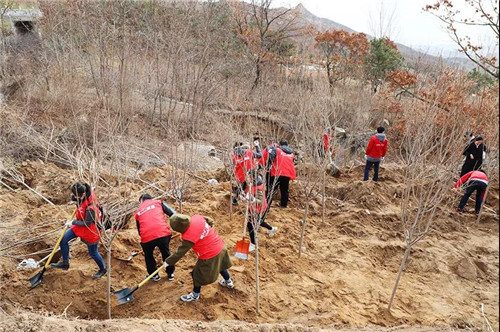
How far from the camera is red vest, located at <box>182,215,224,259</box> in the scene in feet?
13.5

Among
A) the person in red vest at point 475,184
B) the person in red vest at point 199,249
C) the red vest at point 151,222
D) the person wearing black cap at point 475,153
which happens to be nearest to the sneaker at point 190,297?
the person in red vest at point 199,249

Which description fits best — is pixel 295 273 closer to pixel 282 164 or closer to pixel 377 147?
pixel 282 164

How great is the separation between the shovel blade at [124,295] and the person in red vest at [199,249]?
2.21ft

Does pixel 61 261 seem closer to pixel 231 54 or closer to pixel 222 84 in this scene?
pixel 222 84

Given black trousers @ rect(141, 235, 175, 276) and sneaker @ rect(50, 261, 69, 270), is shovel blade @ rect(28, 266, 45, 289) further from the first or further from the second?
black trousers @ rect(141, 235, 175, 276)

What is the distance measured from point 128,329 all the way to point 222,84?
10842 millimetres

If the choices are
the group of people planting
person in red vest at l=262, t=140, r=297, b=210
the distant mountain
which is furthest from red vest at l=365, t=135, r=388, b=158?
the group of people planting

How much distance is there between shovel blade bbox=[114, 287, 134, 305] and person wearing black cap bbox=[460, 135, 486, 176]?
22.8 ft

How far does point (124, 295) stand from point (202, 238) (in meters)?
1.28

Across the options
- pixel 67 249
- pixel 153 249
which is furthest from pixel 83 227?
pixel 153 249

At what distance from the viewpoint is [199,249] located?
420 cm

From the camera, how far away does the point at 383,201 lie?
8.09 meters

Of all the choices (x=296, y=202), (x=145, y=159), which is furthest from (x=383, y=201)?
(x=145, y=159)

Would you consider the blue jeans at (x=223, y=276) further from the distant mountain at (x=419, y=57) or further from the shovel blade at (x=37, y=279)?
the distant mountain at (x=419, y=57)
